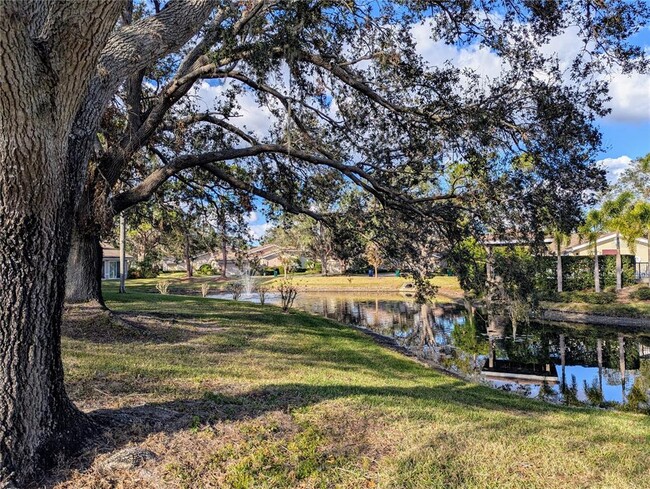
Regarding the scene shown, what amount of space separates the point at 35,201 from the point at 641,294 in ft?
84.7

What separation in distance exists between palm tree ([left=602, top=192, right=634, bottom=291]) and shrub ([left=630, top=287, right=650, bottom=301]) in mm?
1876

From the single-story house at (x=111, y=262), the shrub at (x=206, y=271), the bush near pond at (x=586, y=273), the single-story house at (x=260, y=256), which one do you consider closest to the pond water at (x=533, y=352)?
the bush near pond at (x=586, y=273)

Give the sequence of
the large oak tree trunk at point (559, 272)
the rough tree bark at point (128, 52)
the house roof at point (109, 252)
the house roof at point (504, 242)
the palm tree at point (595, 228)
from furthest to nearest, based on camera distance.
Result: 1. the house roof at point (109, 252)
2. the large oak tree trunk at point (559, 272)
3. the palm tree at point (595, 228)
4. the house roof at point (504, 242)
5. the rough tree bark at point (128, 52)

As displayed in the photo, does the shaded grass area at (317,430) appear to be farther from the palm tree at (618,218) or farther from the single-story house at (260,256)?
the single-story house at (260,256)

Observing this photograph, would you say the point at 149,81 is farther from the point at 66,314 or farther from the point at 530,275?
the point at 530,275

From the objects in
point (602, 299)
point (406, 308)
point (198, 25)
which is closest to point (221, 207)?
point (198, 25)

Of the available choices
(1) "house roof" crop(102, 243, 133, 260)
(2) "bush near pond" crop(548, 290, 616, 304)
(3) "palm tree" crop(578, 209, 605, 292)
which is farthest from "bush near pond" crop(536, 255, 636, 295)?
(1) "house roof" crop(102, 243, 133, 260)

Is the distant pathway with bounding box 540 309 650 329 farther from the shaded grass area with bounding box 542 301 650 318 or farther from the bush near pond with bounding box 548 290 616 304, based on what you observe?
the bush near pond with bounding box 548 290 616 304

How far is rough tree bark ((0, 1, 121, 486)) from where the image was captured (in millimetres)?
2797

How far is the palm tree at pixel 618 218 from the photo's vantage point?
2492 centimetres

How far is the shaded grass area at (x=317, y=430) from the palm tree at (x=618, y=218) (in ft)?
71.6

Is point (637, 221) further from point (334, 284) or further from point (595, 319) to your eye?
point (334, 284)

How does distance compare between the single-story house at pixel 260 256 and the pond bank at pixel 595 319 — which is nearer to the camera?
the pond bank at pixel 595 319

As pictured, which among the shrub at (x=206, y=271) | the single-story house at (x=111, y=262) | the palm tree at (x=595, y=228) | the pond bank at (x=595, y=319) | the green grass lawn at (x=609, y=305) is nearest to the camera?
the pond bank at (x=595, y=319)
